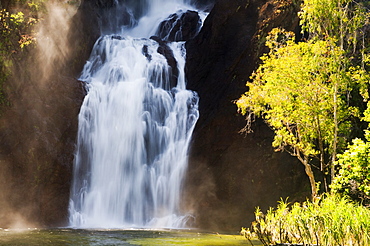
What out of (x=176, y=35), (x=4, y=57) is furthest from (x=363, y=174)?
(x=176, y=35)

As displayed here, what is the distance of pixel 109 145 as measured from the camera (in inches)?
1045

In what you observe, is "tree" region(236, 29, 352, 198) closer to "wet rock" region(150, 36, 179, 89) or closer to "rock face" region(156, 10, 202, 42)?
"wet rock" region(150, 36, 179, 89)

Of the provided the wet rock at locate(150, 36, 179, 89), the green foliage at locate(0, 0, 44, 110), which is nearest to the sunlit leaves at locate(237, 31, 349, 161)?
the green foliage at locate(0, 0, 44, 110)

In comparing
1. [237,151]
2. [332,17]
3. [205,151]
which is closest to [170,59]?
[205,151]

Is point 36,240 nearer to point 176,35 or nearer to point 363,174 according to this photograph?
point 363,174

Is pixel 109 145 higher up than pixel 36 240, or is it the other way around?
pixel 109 145

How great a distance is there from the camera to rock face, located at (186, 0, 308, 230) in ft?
76.0

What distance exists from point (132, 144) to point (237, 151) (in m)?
6.85

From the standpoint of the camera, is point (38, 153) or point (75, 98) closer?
point (38, 153)

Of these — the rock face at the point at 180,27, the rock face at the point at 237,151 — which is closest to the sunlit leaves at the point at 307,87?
the rock face at the point at 237,151

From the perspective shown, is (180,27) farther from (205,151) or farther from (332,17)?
(332,17)

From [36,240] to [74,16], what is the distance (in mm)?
23223

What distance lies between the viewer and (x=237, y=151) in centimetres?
2442

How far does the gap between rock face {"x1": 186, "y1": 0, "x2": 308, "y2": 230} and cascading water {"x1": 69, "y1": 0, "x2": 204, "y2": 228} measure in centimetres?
129
